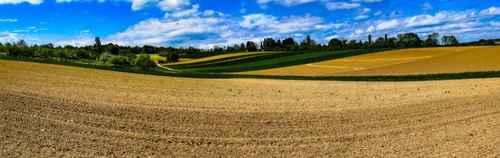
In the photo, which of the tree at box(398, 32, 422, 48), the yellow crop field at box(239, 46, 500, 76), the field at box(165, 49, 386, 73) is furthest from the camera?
the tree at box(398, 32, 422, 48)

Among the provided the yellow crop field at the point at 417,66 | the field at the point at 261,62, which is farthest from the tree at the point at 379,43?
the yellow crop field at the point at 417,66

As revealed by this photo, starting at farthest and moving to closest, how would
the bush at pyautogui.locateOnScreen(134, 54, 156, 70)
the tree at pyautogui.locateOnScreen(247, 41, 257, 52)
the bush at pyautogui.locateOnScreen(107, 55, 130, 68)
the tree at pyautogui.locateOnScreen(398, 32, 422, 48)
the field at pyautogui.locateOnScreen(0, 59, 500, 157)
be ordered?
the tree at pyautogui.locateOnScreen(247, 41, 257, 52) → the tree at pyautogui.locateOnScreen(398, 32, 422, 48) → the bush at pyautogui.locateOnScreen(107, 55, 130, 68) → the bush at pyautogui.locateOnScreen(134, 54, 156, 70) → the field at pyautogui.locateOnScreen(0, 59, 500, 157)

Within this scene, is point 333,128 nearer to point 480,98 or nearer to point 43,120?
point 43,120

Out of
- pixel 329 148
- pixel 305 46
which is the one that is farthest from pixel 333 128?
pixel 305 46

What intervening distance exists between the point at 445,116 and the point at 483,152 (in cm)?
547

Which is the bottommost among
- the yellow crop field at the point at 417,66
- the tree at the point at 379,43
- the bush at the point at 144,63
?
the yellow crop field at the point at 417,66

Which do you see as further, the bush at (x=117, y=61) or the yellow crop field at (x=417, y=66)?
the bush at (x=117, y=61)

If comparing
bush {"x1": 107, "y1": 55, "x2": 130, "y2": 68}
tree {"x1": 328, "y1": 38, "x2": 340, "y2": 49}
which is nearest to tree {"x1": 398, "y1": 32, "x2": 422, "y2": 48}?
tree {"x1": 328, "y1": 38, "x2": 340, "y2": 49}

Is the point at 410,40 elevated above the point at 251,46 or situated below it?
below

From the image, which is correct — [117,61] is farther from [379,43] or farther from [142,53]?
[379,43]

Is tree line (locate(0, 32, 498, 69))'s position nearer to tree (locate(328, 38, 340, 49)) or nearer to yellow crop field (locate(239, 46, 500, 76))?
tree (locate(328, 38, 340, 49))

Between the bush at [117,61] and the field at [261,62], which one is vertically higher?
the bush at [117,61]

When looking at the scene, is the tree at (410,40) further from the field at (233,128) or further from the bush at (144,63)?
the field at (233,128)

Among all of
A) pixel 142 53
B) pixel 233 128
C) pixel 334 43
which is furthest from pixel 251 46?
pixel 233 128
